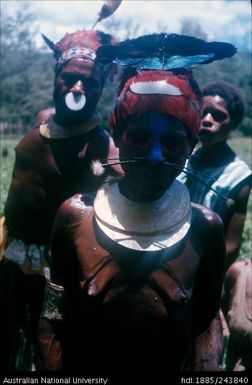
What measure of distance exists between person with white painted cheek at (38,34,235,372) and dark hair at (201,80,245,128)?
1.64m

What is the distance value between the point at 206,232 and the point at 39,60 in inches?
1810

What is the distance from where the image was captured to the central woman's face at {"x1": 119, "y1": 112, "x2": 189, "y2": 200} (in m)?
1.76

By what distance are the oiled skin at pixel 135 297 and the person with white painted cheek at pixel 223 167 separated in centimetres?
113

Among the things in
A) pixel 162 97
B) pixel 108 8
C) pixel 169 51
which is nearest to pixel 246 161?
pixel 108 8

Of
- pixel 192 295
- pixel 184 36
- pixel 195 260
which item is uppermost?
pixel 184 36

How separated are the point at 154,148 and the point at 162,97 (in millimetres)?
179

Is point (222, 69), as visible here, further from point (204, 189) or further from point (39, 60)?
point (204, 189)

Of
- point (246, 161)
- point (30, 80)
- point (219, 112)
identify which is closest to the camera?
point (219, 112)

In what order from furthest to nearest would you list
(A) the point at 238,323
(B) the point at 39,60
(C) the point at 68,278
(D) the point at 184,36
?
1. (B) the point at 39,60
2. (A) the point at 238,323
3. (C) the point at 68,278
4. (D) the point at 184,36

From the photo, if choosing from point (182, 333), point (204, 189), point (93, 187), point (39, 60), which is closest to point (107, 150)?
point (93, 187)

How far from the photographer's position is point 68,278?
202 cm

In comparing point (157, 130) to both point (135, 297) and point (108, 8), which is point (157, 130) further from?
point (108, 8)

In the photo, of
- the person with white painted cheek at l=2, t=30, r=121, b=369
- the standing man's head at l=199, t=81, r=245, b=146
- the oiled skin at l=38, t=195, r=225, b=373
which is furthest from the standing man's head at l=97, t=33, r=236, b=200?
the standing man's head at l=199, t=81, r=245, b=146

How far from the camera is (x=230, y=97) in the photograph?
3.45 metres
